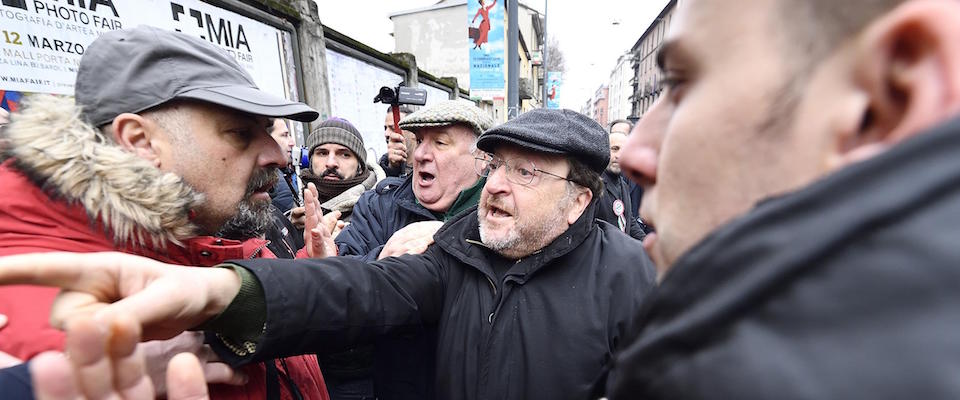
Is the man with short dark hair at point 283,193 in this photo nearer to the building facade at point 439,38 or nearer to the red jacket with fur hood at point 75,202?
the red jacket with fur hood at point 75,202

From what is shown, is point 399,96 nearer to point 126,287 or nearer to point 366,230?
point 366,230

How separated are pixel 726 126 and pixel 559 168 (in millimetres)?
1449

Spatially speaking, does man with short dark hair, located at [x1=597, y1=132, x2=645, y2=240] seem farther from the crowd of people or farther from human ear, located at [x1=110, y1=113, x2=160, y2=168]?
human ear, located at [x1=110, y1=113, x2=160, y2=168]

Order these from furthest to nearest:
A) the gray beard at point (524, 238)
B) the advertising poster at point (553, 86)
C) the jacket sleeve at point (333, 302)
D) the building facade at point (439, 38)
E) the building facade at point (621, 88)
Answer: the building facade at point (621, 88) → the advertising poster at point (553, 86) → the building facade at point (439, 38) → the gray beard at point (524, 238) → the jacket sleeve at point (333, 302)

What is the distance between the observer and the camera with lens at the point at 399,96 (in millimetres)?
3873

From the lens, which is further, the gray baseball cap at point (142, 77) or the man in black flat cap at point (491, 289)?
the gray baseball cap at point (142, 77)

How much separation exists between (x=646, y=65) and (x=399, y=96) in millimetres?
58504

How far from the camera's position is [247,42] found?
516 centimetres

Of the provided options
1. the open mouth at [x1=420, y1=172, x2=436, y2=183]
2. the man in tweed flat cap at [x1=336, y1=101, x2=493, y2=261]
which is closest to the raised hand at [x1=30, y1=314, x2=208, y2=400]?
the man in tweed flat cap at [x1=336, y1=101, x2=493, y2=261]

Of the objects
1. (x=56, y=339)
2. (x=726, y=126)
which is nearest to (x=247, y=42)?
(x=56, y=339)

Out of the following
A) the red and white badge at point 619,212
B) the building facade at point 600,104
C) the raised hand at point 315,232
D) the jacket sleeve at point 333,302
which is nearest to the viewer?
the jacket sleeve at point 333,302

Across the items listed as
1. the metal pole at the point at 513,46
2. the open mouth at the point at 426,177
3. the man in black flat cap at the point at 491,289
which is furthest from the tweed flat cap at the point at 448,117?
the metal pole at the point at 513,46

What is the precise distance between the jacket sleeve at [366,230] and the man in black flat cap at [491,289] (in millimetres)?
844

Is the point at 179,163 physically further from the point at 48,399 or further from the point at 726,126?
the point at 726,126
